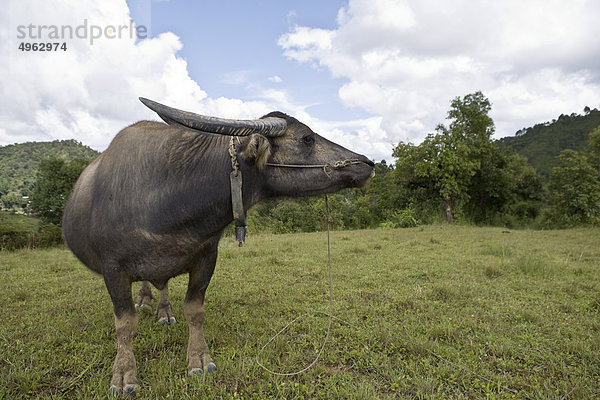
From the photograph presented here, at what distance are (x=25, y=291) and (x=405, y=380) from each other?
5.44 metres

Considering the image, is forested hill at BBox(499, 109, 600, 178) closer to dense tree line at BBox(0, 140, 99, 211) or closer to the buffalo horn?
the buffalo horn

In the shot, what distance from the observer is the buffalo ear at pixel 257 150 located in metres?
2.36

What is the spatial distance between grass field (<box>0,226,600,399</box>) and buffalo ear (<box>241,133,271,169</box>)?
1.71 metres

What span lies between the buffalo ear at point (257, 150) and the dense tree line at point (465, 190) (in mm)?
15550

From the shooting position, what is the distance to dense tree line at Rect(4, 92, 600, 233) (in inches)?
867

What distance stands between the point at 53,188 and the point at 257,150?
37.5m

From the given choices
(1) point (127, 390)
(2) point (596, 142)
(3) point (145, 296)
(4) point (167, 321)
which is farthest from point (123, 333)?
(2) point (596, 142)

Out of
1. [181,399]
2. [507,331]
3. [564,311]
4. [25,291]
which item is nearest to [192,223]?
[181,399]

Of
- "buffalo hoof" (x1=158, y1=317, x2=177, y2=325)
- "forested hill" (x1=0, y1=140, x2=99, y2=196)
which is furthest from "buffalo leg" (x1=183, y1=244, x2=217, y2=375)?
"forested hill" (x1=0, y1=140, x2=99, y2=196)

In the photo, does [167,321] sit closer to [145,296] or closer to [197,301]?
[145,296]

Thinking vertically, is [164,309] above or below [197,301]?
below

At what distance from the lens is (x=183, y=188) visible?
254cm

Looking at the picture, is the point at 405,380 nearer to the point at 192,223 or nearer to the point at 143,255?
the point at 192,223

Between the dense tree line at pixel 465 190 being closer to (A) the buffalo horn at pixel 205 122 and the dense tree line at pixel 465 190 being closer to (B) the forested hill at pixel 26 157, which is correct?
(A) the buffalo horn at pixel 205 122
